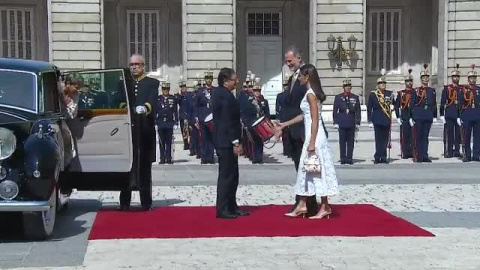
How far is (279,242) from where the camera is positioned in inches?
330

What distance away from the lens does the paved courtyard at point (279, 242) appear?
745 centimetres

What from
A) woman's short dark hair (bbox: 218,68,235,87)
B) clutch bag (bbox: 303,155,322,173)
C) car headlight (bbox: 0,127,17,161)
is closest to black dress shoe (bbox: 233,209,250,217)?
clutch bag (bbox: 303,155,322,173)

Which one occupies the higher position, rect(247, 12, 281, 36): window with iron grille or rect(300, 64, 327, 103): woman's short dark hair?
rect(247, 12, 281, 36): window with iron grille

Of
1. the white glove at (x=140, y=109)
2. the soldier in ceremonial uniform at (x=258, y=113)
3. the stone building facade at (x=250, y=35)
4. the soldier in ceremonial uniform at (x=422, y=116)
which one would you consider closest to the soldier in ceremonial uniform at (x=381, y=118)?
the soldier in ceremonial uniform at (x=422, y=116)

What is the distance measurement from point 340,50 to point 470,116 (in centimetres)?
1257

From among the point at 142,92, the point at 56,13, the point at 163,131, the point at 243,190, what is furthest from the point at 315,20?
the point at 142,92

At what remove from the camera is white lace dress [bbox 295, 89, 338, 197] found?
9.77 m

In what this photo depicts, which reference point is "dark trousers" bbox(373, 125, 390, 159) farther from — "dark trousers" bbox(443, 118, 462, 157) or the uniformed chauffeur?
the uniformed chauffeur

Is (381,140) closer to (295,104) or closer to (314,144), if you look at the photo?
(295,104)

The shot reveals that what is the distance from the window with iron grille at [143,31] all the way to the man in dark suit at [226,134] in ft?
77.2

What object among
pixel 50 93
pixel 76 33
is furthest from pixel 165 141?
pixel 76 33

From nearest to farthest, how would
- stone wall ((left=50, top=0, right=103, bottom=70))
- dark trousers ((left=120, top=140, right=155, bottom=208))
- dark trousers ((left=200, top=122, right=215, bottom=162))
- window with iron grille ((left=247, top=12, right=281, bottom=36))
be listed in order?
dark trousers ((left=120, top=140, right=155, bottom=208)), dark trousers ((left=200, top=122, right=215, bottom=162)), stone wall ((left=50, top=0, right=103, bottom=70)), window with iron grille ((left=247, top=12, right=281, bottom=36))

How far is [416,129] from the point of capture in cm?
1838

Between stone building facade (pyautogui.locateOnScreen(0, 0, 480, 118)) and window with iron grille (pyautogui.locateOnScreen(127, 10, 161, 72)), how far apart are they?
0.04m
